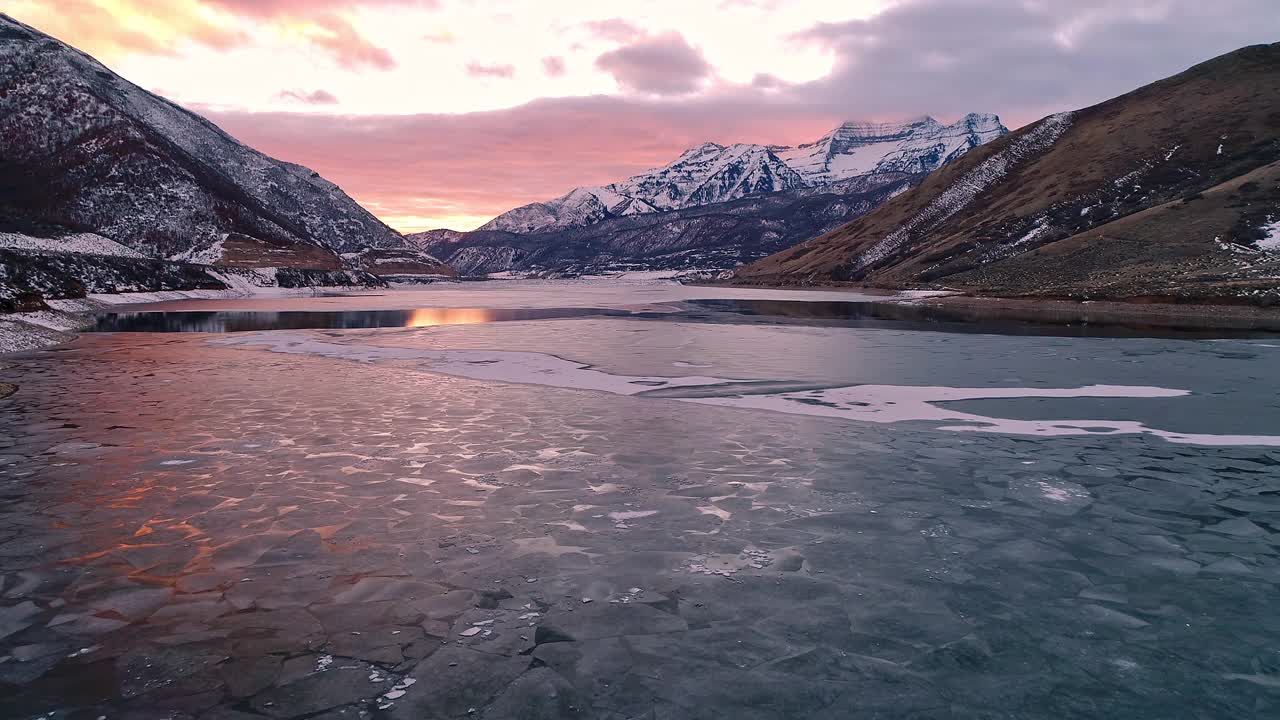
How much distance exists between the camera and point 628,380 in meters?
29.2

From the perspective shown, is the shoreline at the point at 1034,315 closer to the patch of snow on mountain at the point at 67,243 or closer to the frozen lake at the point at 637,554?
the frozen lake at the point at 637,554

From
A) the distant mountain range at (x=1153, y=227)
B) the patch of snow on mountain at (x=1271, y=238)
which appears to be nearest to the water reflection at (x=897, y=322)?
the distant mountain range at (x=1153, y=227)

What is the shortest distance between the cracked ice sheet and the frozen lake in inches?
11.4

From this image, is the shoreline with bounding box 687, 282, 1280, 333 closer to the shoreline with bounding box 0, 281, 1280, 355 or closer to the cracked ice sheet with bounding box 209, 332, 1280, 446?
the shoreline with bounding box 0, 281, 1280, 355

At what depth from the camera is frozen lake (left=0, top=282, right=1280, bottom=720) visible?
7.64 meters

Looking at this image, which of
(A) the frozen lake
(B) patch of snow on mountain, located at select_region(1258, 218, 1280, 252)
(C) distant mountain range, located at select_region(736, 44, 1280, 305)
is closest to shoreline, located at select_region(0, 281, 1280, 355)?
(C) distant mountain range, located at select_region(736, 44, 1280, 305)

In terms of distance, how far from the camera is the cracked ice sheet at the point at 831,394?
20359 millimetres

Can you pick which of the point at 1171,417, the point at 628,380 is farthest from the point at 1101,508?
the point at 628,380

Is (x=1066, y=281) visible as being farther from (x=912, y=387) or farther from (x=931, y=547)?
(x=931, y=547)

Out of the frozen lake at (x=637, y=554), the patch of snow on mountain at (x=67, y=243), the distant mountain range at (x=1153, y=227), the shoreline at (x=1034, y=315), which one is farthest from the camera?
the patch of snow on mountain at (x=67, y=243)

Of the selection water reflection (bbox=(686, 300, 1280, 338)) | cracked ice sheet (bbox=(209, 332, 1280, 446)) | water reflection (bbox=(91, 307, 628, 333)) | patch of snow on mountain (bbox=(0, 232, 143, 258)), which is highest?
patch of snow on mountain (bbox=(0, 232, 143, 258))

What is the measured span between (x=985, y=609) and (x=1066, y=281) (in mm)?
123111

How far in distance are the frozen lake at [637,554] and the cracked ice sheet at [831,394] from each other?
0.95ft

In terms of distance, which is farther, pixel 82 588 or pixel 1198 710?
pixel 82 588
